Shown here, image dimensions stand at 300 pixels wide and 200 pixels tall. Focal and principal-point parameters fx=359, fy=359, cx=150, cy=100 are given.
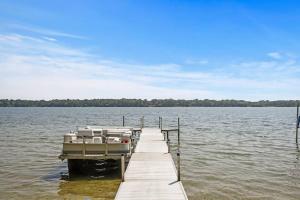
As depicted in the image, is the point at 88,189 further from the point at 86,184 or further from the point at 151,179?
the point at 151,179

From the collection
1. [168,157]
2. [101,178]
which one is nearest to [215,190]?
[168,157]

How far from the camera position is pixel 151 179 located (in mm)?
13742

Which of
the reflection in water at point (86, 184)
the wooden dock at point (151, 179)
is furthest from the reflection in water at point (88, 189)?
the wooden dock at point (151, 179)

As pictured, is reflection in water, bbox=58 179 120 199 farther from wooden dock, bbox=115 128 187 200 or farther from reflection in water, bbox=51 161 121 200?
wooden dock, bbox=115 128 187 200

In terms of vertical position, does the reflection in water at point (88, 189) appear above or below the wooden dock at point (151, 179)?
below

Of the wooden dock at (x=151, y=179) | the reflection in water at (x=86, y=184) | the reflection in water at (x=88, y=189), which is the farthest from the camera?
the reflection in water at (x=86, y=184)

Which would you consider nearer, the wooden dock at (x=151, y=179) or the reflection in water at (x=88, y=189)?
the wooden dock at (x=151, y=179)

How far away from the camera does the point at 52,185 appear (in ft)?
58.4

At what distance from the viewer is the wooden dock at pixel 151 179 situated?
11.7 m

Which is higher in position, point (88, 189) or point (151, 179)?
point (151, 179)

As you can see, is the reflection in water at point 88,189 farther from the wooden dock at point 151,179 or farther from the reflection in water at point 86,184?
the wooden dock at point 151,179

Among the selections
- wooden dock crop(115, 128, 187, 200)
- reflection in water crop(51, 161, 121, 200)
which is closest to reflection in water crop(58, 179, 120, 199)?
reflection in water crop(51, 161, 121, 200)

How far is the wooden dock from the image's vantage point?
1168 cm

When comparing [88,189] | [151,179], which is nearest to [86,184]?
[88,189]
